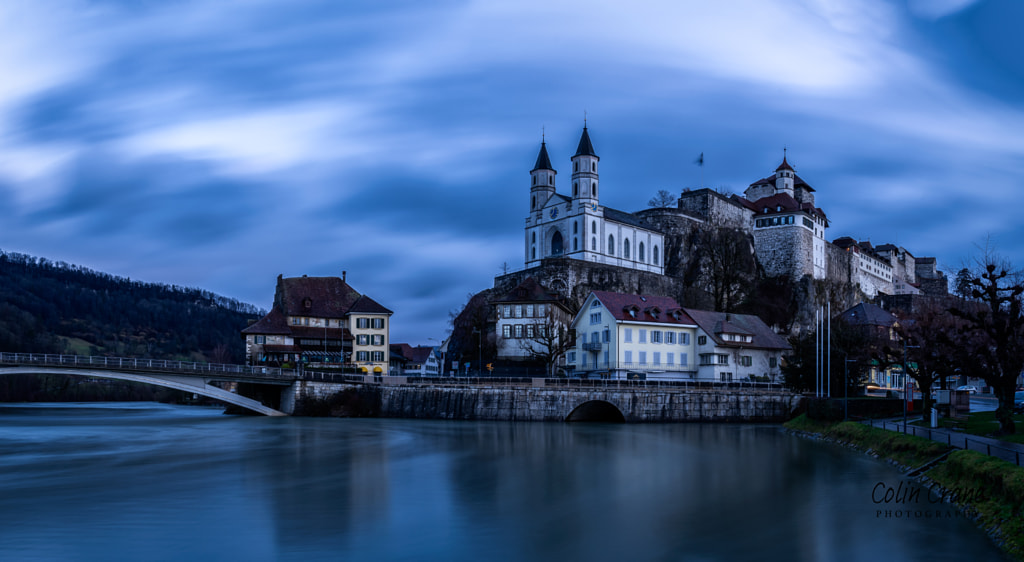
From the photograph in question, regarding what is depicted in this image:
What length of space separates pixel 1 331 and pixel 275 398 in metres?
64.1

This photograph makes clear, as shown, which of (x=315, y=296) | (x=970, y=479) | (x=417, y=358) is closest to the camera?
(x=970, y=479)

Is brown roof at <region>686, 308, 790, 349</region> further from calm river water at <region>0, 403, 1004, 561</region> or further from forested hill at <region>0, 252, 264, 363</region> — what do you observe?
forested hill at <region>0, 252, 264, 363</region>

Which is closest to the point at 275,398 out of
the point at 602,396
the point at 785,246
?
the point at 602,396

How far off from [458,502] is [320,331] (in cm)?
5177

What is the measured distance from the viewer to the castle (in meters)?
98.2

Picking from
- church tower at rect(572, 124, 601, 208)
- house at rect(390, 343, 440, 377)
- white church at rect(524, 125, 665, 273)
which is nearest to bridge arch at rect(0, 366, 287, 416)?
house at rect(390, 343, 440, 377)

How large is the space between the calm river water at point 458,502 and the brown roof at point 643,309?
24.3m

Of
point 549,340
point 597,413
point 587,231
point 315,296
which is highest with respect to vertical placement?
point 587,231

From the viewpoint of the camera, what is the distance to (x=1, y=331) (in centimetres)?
10738

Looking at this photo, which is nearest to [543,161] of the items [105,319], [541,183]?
[541,183]

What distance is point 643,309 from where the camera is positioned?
227 feet

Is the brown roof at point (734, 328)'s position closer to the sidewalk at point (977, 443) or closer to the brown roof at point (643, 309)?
the brown roof at point (643, 309)

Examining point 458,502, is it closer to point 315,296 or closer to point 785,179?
point 315,296

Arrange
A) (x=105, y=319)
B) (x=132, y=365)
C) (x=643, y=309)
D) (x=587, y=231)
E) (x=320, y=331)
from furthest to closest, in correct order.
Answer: (x=105, y=319)
(x=587, y=231)
(x=320, y=331)
(x=643, y=309)
(x=132, y=365)
